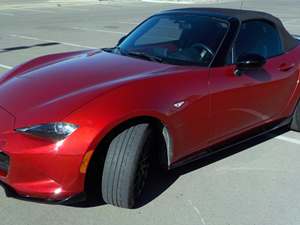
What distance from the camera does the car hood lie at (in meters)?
3.49

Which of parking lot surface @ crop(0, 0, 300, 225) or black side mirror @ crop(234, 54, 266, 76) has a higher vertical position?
black side mirror @ crop(234, 54, 266, 76)

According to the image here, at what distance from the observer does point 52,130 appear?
3324mm

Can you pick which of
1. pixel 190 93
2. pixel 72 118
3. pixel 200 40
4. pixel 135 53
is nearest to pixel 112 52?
pixel 135 53

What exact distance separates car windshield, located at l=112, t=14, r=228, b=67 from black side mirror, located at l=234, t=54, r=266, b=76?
0.24 meters

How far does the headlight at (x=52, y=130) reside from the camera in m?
3.31

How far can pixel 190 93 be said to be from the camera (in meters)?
3.96

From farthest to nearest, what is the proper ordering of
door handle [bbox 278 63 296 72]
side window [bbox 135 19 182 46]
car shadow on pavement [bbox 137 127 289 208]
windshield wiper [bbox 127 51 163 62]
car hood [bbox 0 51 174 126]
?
door handle [bbox 278 63 296 72]
side window [bbox 135 19 182 46]
windshield wiper [bbox 127 51 163 62]
car shadow on pavement [bbox 137 127 289 208]
car hood [bbox 0 51 174 126]

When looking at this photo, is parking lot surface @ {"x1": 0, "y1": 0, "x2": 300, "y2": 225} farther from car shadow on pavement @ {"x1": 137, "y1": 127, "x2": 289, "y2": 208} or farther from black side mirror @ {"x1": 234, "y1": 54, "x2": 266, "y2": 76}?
black side mirror @ {"x1": 234, "y1": 54, "x2": 266, "y2": 76}

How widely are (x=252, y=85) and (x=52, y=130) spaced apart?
2.03m

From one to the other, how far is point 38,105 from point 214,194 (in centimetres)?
160

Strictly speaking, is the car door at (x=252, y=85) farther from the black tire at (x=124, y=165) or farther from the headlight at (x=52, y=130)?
the headlight at (x=52, y=130)

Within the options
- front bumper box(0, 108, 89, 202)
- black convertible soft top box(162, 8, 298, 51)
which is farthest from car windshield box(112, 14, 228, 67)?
front bumper box(0, 108, 89, 202)

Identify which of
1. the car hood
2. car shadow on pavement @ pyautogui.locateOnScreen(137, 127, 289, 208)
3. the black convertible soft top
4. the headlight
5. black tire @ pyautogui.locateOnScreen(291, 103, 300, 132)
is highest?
the black convertible soft top

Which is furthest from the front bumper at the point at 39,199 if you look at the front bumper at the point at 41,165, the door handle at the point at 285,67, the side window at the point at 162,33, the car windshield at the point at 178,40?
the door handle at the point at 285,67
